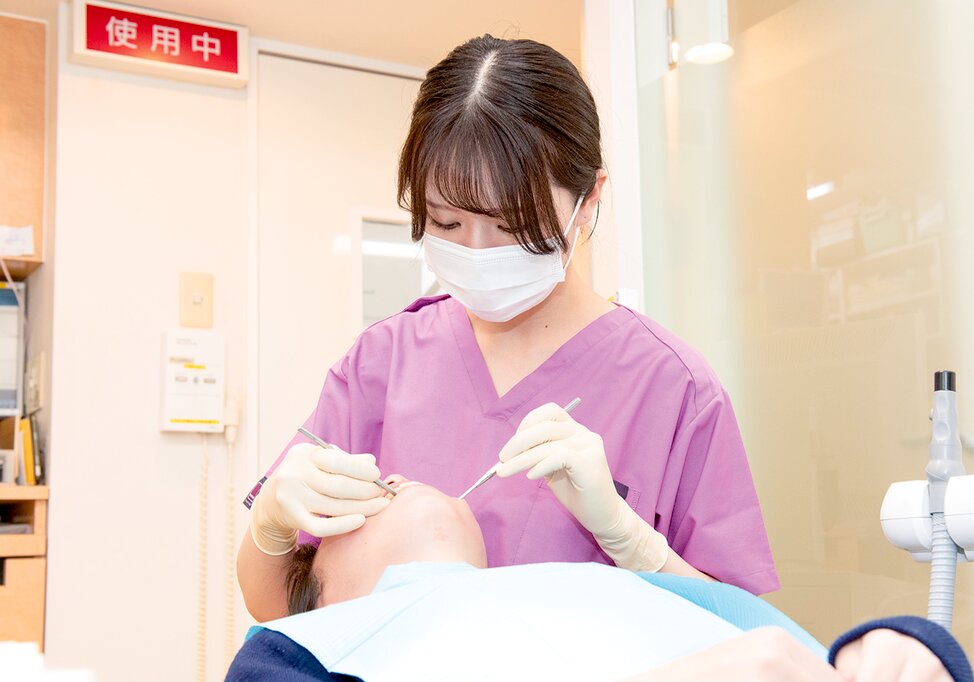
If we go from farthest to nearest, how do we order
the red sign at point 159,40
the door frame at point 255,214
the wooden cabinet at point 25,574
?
the door frame at point 255,214 → the red sign at point 159,40 → the wooden cabinet at point 25,574

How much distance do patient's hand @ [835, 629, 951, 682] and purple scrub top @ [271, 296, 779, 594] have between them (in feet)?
1.39

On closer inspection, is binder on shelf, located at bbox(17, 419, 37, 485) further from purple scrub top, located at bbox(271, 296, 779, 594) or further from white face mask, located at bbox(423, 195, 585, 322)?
white face mask, located at bbox(423, 195, 585, 322)

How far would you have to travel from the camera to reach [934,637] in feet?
2.37

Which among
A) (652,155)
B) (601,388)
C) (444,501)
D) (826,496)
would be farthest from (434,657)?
(652,155)

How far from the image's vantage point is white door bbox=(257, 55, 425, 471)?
3.09m

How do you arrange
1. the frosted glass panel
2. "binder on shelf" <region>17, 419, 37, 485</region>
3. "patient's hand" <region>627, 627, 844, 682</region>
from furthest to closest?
1. "binder on shelf" <region>17, 419, 37, 485</region>
2. the frosted glass panel
3. "patient's hand" <region>627, 627, 844, 682</region>

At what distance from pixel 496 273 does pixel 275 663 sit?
0.55m

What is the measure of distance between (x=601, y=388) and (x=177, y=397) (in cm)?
189

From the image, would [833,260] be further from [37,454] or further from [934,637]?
[37,454]

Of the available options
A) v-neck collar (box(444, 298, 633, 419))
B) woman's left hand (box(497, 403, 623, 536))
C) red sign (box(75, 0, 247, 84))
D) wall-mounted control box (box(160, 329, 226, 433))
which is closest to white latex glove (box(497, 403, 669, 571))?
woman's left hand (box(497, 403, 623, 536))

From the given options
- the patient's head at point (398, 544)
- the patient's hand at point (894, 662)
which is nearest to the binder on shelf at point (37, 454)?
the patient's head at point (398, 544)

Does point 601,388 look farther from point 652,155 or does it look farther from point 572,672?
point 652,155

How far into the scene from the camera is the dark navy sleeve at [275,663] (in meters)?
0.85

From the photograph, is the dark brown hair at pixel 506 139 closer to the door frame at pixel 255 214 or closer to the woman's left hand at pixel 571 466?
the woman's left hand at pixel 571 466
